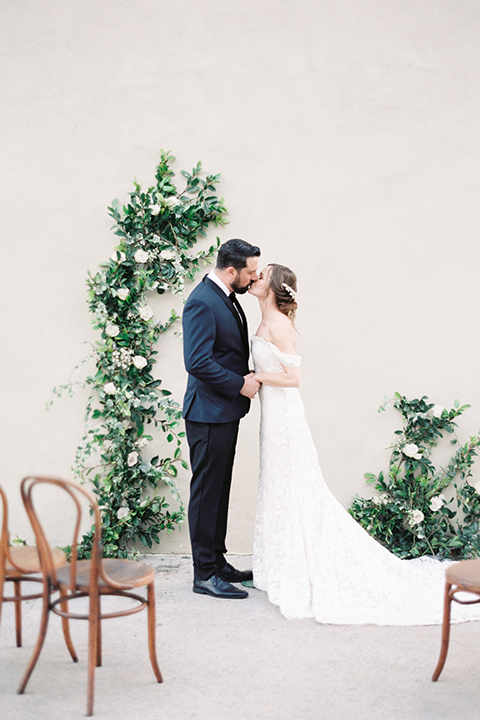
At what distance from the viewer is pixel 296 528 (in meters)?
3.28

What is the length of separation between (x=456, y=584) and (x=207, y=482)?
1.45 m

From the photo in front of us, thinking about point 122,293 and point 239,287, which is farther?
point 122,293

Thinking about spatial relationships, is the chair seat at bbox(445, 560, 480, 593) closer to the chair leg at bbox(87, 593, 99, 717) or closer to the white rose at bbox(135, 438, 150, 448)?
the chair leg at bbox(87, 593, 99, 717)

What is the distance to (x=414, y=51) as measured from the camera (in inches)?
160

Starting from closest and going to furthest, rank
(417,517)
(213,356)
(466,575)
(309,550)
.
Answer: (466,575) < (309,550) < (213,356) < (417,517)

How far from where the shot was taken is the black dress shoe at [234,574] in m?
3.52

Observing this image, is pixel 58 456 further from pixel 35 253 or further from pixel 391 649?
pixel 391 649

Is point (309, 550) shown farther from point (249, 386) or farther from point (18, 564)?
point (18, 564)

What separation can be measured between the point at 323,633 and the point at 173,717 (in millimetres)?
918

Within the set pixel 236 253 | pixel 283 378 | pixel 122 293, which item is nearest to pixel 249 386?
pixel 283 378

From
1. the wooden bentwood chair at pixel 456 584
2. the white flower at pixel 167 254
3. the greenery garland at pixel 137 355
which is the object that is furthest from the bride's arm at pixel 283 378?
the wooden bentwood chair at pixel 456 584

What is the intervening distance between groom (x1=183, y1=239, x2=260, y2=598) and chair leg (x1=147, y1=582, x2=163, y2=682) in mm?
914

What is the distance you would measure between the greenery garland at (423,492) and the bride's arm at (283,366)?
3.47 ft

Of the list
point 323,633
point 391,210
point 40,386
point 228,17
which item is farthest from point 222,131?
point 323,633
